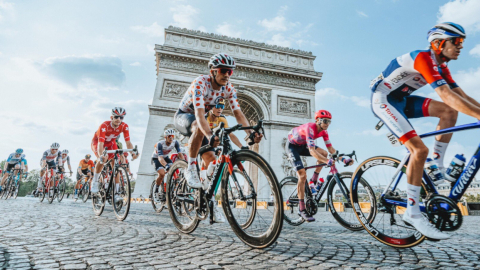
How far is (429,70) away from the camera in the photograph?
2.15m

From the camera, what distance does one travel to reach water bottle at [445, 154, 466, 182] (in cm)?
213

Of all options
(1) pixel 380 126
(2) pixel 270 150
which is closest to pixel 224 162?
(1) pixel 380 126

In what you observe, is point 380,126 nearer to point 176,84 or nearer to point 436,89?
point 436,89

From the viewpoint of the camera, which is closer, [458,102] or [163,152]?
[458,102]

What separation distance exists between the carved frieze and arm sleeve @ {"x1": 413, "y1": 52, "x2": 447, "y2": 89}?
821 inches

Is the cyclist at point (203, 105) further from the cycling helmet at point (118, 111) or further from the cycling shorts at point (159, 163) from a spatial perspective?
the cycling shorts at point (159, 163)

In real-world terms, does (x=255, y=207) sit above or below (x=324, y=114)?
below

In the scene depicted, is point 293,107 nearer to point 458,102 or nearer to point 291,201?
point 291,201

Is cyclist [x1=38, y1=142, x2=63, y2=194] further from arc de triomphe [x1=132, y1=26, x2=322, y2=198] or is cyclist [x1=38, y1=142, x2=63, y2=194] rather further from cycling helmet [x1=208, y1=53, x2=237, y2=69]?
arc de triomphe [x1=132, y1=26, x2=322, y2=198]

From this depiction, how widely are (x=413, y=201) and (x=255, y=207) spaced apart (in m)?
1.31

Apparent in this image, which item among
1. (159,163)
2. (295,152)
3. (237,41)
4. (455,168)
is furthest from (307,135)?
(237,41)

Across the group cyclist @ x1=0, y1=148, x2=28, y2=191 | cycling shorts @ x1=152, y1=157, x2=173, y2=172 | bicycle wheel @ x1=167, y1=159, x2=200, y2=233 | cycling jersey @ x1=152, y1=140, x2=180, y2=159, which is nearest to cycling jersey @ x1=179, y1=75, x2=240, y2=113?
bicycle wheel @ x1=167, y1=159, x2=200, y2=233

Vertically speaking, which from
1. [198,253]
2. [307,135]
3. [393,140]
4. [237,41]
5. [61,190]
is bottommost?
[198,253]

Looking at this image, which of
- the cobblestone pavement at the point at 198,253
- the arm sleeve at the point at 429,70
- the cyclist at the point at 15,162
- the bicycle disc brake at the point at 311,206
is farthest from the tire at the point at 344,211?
the cyclist at the point at 15,162
